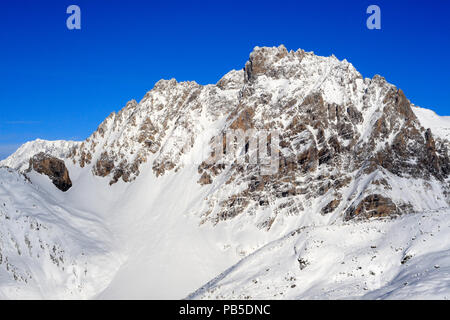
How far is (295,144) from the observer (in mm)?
Result: 94125

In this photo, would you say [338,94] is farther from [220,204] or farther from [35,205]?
[35,205]

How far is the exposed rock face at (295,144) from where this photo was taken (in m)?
84.8

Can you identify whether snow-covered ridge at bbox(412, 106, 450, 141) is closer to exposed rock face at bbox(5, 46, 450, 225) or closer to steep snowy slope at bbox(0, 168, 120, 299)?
exposed rock face at bbox(5, 46, 450, 225)

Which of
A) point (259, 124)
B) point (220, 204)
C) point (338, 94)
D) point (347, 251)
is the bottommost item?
point (347, 251)

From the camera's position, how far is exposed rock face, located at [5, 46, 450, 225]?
8481cm

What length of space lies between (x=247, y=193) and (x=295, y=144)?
61.9 feet

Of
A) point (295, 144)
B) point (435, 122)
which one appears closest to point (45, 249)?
point (295, 144)

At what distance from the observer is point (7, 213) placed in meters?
57.4

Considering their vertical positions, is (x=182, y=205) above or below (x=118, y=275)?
above

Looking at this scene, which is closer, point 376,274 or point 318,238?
point 376,274

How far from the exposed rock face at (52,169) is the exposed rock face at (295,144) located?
1083cm

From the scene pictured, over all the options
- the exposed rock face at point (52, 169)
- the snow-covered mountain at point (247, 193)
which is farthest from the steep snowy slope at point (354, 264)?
the exposed rock face at point (52, 169)

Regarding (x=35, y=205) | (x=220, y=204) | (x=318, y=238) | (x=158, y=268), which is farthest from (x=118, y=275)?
(x=318, y=238)
